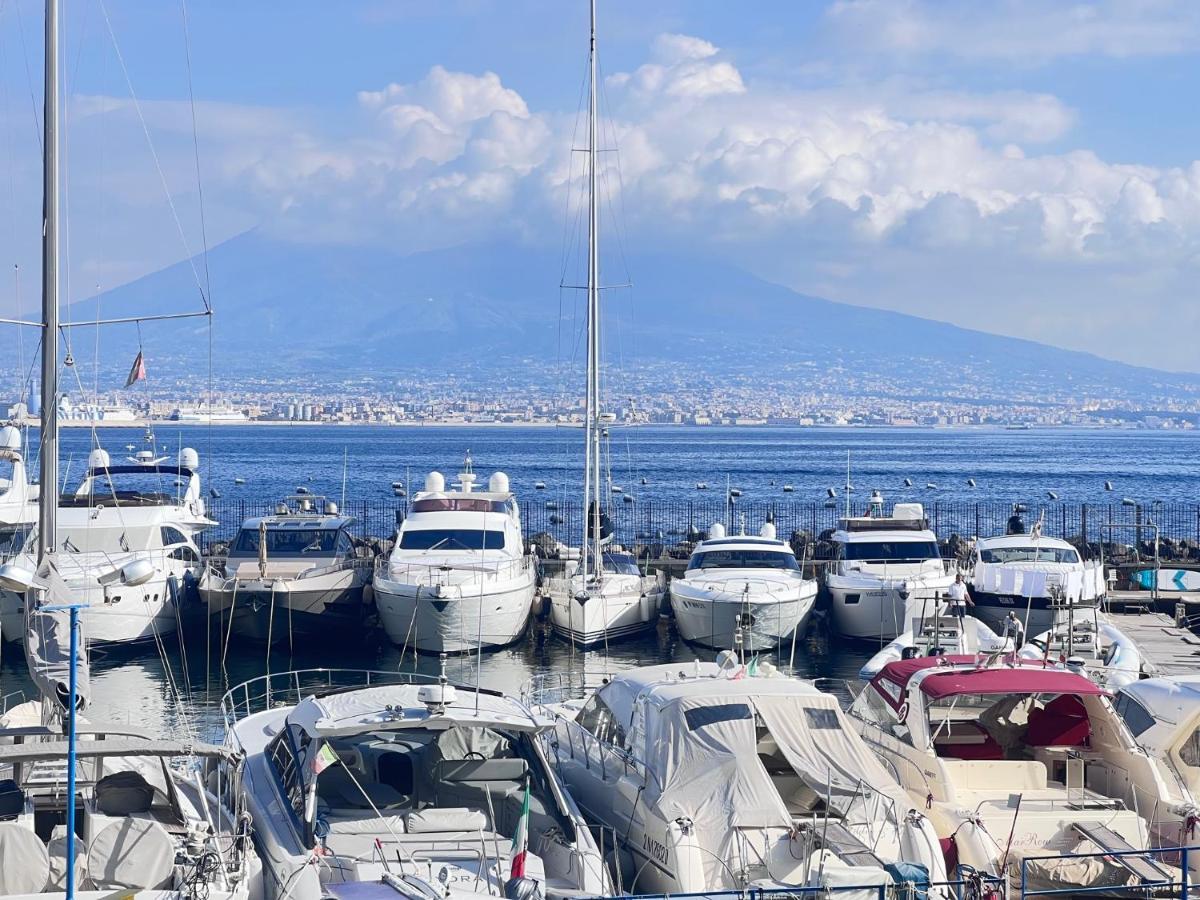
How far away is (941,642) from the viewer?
20.1 m

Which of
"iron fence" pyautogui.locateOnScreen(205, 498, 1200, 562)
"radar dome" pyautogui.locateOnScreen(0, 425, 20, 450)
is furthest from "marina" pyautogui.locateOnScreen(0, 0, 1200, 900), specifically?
"iron fence" pyautogui.locateOnScreen(205, 498, 1200, 562)

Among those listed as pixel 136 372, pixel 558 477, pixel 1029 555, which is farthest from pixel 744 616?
pixel 558 477

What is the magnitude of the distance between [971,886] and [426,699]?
15.7 ft

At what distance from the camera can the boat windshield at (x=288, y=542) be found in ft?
98.5

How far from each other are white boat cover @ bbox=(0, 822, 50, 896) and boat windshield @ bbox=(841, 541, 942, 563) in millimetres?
22259

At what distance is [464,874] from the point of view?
36.7 ft

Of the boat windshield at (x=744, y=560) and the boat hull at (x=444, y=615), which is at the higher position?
the boat windshield at (x=744, y=560)

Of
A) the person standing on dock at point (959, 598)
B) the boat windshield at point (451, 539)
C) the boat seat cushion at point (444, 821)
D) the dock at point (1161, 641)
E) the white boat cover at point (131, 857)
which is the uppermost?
the boat windshield at point (451, 539)

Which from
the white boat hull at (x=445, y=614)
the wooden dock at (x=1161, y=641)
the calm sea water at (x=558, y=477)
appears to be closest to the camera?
the wooden dock at (x=1161, y=641)

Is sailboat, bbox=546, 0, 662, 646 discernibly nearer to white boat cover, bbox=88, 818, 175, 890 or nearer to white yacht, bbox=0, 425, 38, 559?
white yacht, bbox=0, 425, 38, 559

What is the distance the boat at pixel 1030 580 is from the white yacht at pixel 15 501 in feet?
65.4

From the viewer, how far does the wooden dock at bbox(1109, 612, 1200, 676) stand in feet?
79.8

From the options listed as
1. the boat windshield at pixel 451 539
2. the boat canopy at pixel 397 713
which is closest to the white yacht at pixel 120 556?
the boat windshield at pixel 451 539

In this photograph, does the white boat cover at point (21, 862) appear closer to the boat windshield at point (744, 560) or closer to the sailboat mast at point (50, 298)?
the sailboat mast at point (50, 298)
